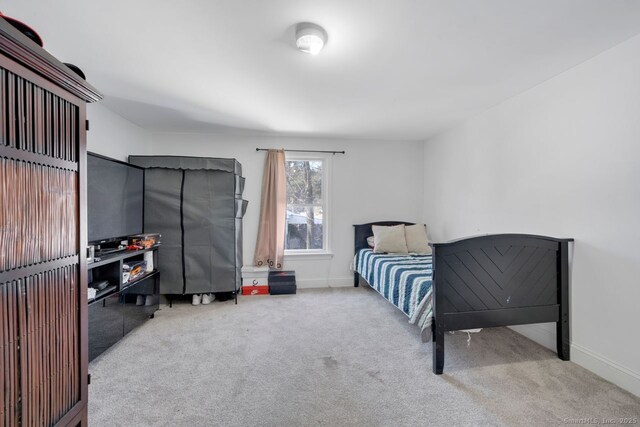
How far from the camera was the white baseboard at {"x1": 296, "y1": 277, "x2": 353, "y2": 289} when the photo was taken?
4.00 m

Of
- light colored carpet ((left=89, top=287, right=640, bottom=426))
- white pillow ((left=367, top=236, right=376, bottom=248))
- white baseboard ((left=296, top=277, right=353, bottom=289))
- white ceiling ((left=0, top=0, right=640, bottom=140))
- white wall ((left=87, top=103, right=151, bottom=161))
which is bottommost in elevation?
light colored carpet ((left=89, top=287, right=640, bottom=426))

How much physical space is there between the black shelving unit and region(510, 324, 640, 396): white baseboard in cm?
347

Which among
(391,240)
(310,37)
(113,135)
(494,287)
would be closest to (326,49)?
(310,37)

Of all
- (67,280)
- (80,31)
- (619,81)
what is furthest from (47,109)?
(619,81)

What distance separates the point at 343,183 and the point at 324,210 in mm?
483

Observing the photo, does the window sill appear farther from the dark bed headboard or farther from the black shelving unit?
the black shelving unit

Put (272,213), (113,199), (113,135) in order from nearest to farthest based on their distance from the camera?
(113,199)
(113,135)
(272,213)

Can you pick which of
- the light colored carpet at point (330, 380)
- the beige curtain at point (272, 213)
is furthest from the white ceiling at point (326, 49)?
the light colored carpet at point (330, 380)

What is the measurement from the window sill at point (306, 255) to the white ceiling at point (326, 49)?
1.95m

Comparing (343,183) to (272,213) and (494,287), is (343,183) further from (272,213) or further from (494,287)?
(494,287)

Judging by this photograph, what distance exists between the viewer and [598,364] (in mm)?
1890

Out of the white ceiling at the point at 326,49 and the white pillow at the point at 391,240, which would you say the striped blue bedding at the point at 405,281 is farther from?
the white ceiling at the point at 326,49

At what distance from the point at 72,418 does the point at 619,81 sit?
10.7ft

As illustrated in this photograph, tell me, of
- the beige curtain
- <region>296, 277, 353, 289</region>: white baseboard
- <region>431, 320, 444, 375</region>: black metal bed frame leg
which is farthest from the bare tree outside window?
<region>431, 320, 444, 375</region>: black metal bed frame leg
